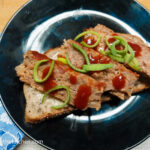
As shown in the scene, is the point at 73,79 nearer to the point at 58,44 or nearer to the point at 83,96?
the point at 83,96

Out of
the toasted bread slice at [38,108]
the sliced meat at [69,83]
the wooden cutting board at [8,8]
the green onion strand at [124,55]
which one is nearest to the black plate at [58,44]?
the toasted bread slice at [38,108]

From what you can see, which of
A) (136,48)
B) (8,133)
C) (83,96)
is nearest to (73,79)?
(83,96)

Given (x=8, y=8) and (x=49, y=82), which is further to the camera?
(x=8, y=8)

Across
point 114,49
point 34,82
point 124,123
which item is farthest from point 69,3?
point 124,123

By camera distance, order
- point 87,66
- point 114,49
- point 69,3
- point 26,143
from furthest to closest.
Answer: point 69,3 < point 26,143 < point 114,49 < point 87,66

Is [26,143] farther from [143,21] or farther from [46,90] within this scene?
[143,21]

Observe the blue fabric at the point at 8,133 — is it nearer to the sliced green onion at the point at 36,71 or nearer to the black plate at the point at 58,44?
the black plate at the point at 58,44

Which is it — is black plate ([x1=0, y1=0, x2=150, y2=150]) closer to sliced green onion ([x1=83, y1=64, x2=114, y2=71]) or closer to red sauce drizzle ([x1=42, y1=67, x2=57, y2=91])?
red sauce drizzle ([x1=42, y1=67, x2=57, y2=91])
